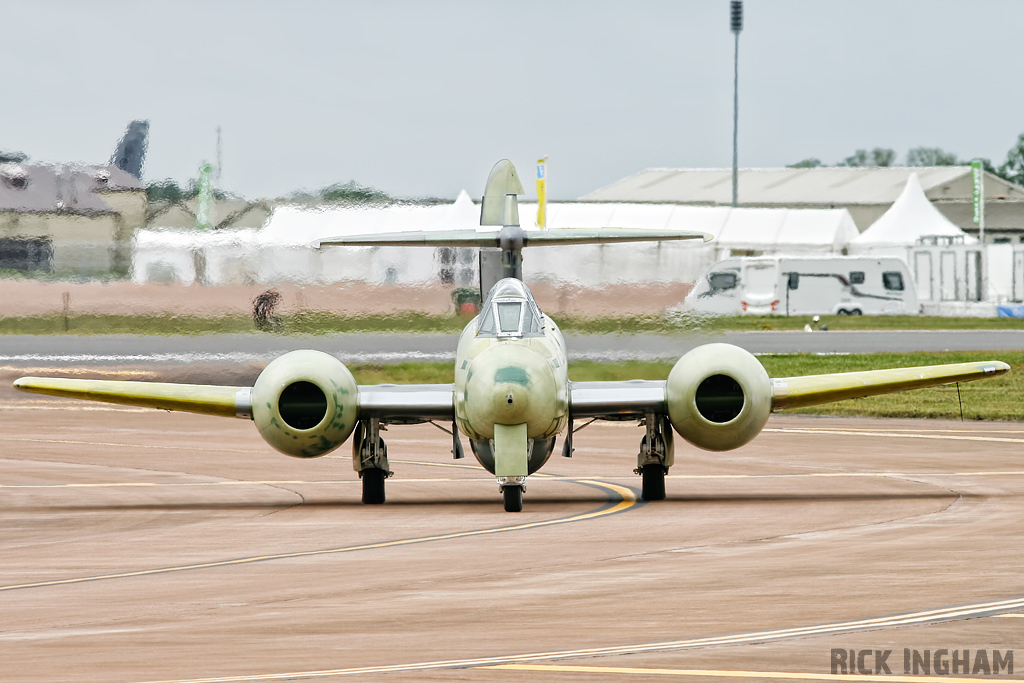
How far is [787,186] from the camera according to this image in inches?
4326

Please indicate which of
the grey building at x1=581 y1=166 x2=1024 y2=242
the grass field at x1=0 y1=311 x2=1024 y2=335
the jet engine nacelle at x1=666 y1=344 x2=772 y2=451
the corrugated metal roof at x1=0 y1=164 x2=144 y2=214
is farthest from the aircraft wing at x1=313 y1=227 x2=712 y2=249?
the grey building at x1=581 y1=166 x2=1024 y2=242

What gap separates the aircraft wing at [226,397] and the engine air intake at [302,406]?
1.74ft

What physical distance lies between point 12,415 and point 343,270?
8.71 m

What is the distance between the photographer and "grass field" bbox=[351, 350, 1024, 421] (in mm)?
30562

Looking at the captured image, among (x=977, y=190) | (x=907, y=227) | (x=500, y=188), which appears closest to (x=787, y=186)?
(x=977, y=190)

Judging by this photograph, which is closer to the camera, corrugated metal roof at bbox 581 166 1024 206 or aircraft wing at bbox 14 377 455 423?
aircraft wing at bbox 14 377 455 423

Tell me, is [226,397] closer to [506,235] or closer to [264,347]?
[506,235]

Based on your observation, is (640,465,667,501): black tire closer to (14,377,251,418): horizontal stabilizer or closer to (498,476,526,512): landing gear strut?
(498,476,526,512): landing gear strut

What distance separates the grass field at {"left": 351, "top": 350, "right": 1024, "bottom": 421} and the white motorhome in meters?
23.1

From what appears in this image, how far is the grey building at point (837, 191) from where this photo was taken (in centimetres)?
10150

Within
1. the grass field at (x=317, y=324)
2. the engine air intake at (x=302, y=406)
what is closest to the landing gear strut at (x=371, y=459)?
the engine air intake at (x=302, y=406)

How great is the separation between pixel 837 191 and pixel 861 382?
293 ft

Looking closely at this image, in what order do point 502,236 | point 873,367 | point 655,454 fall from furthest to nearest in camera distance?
point 873,367 < point 502,236 < point 655,454

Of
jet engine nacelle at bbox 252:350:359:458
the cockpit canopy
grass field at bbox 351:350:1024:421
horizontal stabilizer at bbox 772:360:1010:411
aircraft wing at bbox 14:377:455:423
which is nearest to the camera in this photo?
the cockpit canopy
